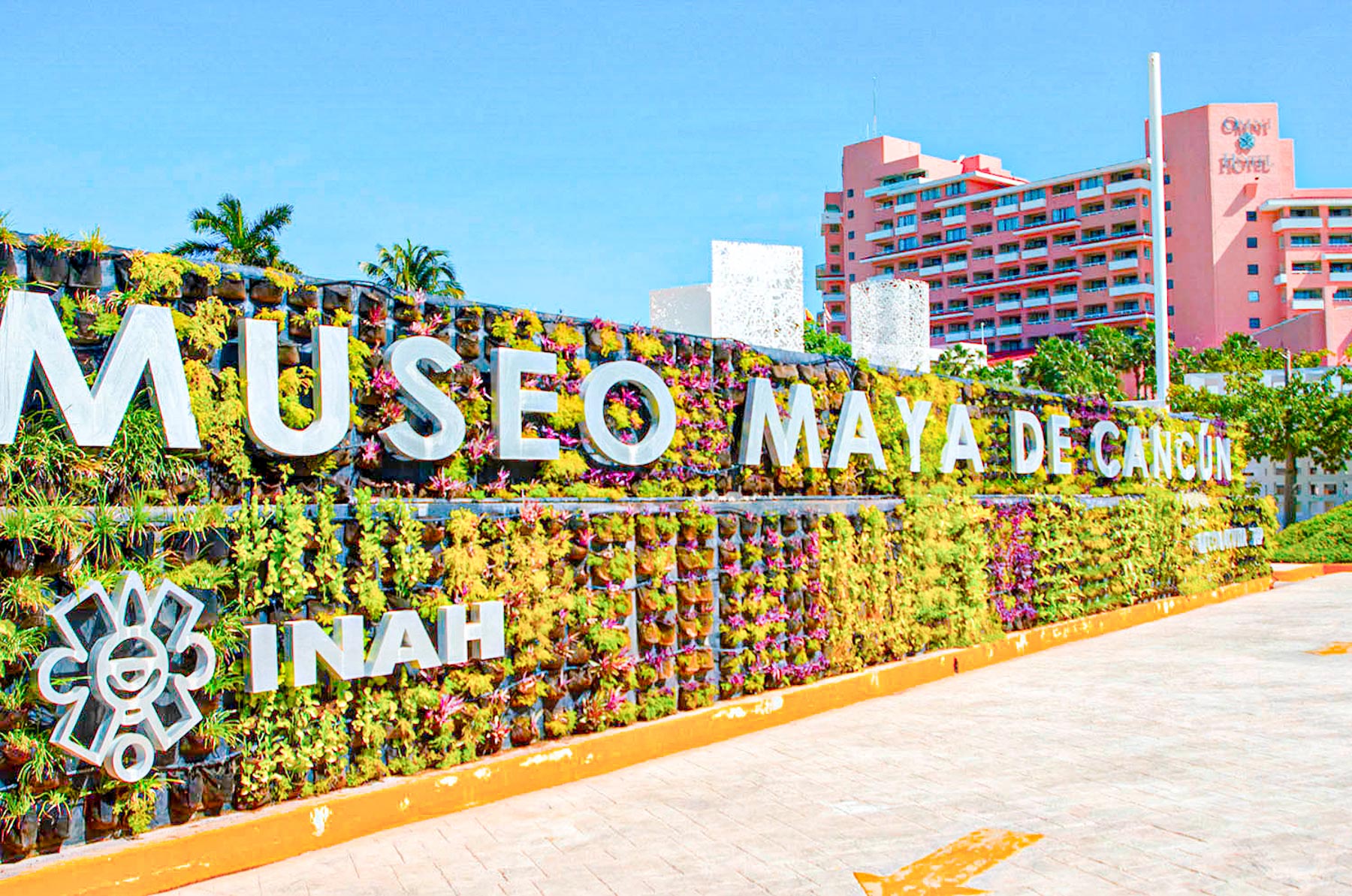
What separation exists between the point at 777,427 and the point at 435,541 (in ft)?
11.2

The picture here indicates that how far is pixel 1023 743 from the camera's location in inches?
309

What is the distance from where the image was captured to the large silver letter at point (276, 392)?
591 centimetres

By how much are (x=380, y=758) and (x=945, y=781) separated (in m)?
3.20

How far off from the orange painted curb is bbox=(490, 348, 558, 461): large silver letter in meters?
1.79

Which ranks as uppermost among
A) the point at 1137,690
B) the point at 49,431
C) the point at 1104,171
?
the point at 1104,171

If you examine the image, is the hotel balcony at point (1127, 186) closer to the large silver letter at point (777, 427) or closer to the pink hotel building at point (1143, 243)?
the pink hotel building at point (1143, 243)

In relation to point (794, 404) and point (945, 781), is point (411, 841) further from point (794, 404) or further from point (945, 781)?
point (794, 404)

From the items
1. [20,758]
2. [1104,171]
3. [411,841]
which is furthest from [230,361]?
[1104,171]

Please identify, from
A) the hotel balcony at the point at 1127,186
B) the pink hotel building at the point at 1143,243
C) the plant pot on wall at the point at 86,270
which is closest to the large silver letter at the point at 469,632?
the plant pot on wall at the point at 86,270

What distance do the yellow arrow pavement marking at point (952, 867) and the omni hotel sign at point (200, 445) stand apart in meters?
2.73

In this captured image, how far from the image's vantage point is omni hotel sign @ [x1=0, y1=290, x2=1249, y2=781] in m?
5.18

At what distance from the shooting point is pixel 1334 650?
1148cm

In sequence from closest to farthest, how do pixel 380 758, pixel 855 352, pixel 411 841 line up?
pixel 411 841, pixel 380 758, pixel 855 352

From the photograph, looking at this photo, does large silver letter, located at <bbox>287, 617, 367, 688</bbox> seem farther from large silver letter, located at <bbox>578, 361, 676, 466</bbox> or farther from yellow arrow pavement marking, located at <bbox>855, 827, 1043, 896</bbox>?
yellow arrow pavement marking, located at <bbox>855, 827, 1043, 896</bbox>
